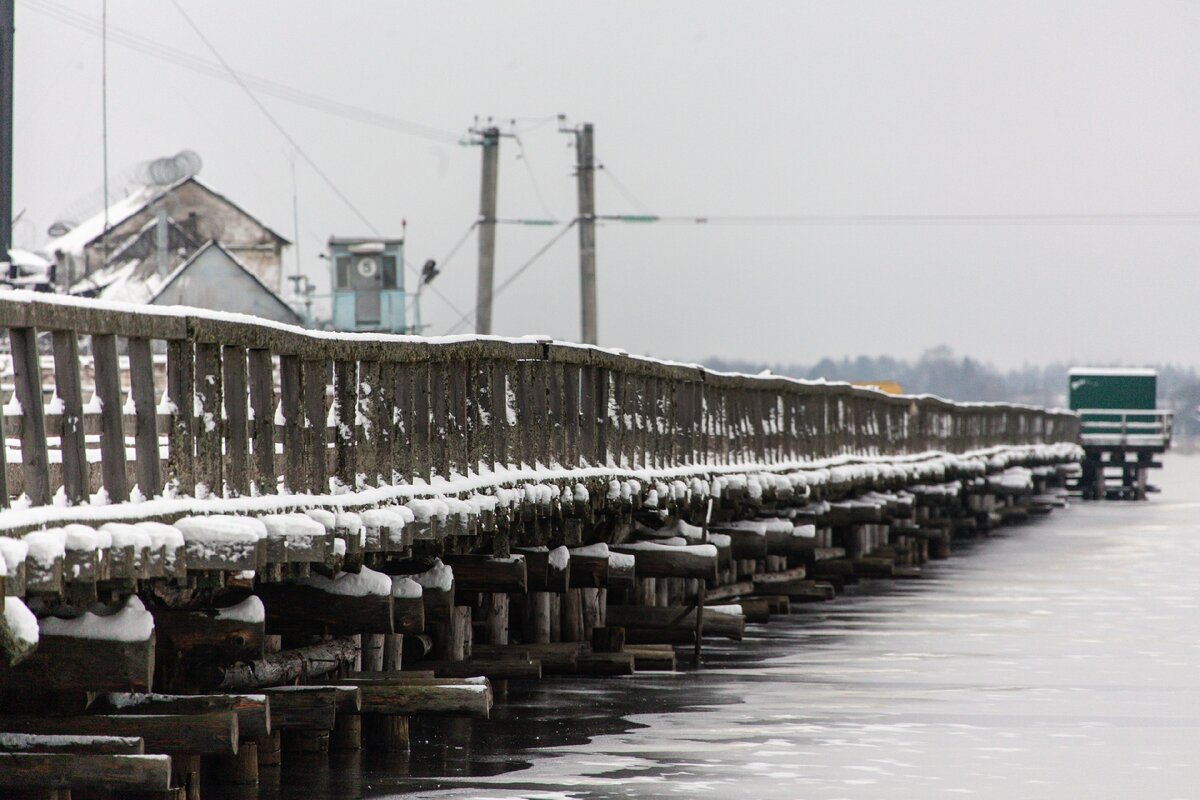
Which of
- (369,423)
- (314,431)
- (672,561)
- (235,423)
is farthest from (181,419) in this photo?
(672,561)

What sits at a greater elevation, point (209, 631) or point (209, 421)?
point (209, 421)

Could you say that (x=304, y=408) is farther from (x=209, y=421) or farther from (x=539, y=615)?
(x=539, y=615)

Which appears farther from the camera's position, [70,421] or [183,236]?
[183,236]

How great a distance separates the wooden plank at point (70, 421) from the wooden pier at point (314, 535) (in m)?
0.01

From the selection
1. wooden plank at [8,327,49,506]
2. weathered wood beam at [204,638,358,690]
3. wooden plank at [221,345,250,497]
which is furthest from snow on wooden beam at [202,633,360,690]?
wooden plank at [8,327,49,506]

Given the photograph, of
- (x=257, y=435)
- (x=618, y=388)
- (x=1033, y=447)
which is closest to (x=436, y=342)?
(x=257, y=435)

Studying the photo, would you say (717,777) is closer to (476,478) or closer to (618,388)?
(476,478)

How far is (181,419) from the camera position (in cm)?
1030

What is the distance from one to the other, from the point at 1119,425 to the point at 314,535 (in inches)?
2540

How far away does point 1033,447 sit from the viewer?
5928 cm

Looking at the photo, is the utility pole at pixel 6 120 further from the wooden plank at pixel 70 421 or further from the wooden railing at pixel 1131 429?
the wooden railing at pixel 1131 429

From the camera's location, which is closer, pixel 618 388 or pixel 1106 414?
pixel 618 388

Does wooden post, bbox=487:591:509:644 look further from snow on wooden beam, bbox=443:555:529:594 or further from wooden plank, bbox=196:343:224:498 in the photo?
wooden plank, bbox=196:343:224:498

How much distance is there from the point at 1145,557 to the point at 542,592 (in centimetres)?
2379
